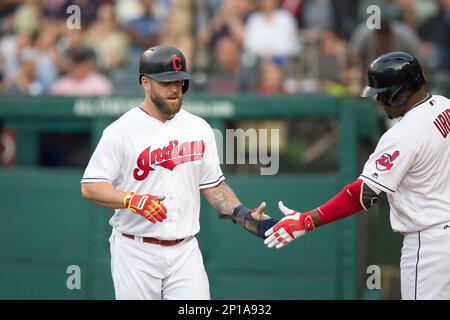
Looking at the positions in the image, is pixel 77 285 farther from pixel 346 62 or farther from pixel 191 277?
pixel 346 62

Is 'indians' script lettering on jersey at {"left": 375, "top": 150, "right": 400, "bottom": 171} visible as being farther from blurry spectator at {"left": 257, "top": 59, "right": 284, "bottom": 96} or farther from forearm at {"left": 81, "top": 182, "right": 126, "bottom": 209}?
blurry spectator at {"left": 257, "top": 59, "right": 284, "bottom": 96}

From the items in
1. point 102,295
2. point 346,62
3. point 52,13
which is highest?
point 52,13

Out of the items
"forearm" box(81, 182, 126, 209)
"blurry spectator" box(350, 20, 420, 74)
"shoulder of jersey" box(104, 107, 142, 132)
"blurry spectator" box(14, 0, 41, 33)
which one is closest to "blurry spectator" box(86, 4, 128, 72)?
"blurry spectator" box(14, 0, 41, 33)

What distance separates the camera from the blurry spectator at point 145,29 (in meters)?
10.6

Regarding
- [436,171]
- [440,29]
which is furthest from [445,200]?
[440,29]

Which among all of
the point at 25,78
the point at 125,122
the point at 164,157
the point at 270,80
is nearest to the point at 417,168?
the point at 164,157

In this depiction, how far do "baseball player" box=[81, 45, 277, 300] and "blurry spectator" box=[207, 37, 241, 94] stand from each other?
9.79 ft

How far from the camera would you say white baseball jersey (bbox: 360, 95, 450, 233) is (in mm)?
5492

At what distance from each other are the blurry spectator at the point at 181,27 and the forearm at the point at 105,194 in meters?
4.05

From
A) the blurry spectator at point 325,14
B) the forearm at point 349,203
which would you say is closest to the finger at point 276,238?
the forearm at point 349,203

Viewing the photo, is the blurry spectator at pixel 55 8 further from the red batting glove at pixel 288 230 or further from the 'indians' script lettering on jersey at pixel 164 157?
the red batting glove at pixel 288 230

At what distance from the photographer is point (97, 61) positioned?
1039 cm

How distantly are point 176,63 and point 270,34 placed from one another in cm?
475
